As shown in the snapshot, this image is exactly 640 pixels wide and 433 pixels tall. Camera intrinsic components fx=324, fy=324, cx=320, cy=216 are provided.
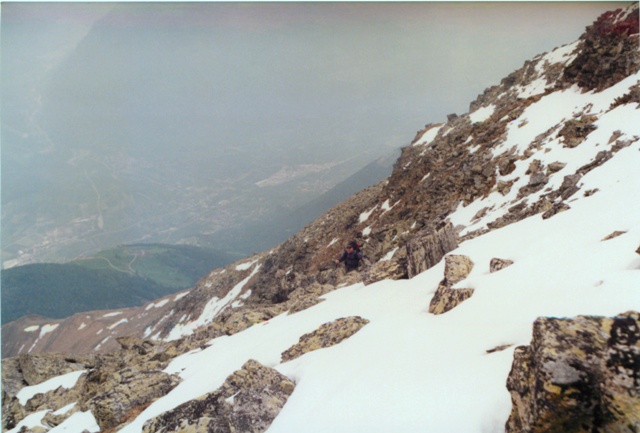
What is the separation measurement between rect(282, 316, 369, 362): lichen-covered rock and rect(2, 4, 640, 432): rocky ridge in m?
0.30

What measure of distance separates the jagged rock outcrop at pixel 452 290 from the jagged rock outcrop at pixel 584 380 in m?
5.50

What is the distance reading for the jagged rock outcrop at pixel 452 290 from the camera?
1008 cm

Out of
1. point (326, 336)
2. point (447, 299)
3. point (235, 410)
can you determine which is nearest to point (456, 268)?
point (447, 299)

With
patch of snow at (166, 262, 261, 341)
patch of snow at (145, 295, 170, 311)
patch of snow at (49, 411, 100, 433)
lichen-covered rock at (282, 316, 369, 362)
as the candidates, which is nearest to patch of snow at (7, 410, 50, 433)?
patch of snow at (49, 411, 100, 433)

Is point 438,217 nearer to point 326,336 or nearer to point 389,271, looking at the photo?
point 389,271

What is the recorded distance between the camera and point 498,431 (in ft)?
15.9

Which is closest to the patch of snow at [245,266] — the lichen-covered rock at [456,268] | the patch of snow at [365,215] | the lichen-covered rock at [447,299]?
the patch of snow at [365,215]

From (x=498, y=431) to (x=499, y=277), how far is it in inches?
239

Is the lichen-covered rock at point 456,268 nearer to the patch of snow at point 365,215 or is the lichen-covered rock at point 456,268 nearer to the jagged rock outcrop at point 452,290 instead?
Result: the jagged rock outcrop at point 452,290

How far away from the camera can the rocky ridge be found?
15633 mm

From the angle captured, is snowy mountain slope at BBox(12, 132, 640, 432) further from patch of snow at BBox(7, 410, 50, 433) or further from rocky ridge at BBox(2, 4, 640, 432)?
patch of snow at BBox(7, 410, 50, 433)

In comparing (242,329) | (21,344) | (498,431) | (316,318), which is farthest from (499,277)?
(21,344)

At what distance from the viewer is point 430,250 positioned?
17125mm

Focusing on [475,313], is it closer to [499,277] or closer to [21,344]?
[499,277]
